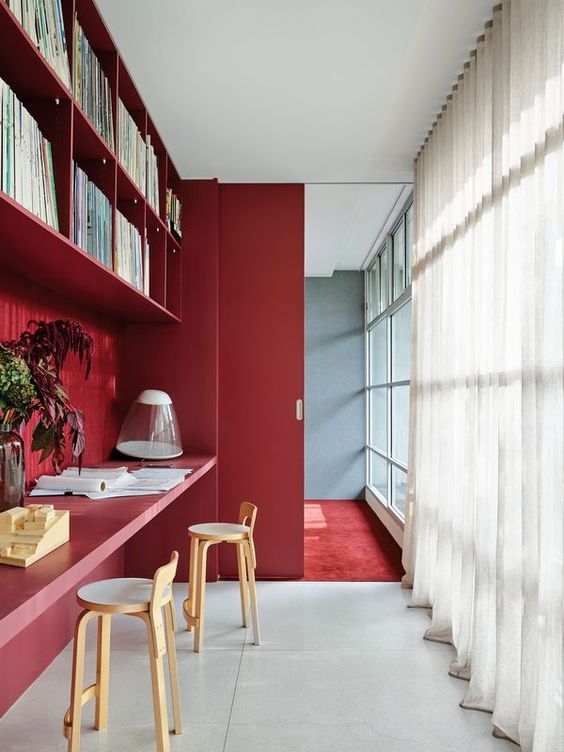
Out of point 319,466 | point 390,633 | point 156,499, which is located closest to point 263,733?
point 156,499

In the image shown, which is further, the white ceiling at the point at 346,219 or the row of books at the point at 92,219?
the white ceiling at the point at 346,219

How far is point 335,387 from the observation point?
7352 millimetres

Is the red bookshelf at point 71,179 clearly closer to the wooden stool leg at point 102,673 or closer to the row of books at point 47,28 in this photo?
the row of books at point 47,28

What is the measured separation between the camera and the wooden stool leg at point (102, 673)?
210cm

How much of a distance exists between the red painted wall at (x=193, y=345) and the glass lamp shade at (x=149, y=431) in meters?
0.37

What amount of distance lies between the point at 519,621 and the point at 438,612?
95cm

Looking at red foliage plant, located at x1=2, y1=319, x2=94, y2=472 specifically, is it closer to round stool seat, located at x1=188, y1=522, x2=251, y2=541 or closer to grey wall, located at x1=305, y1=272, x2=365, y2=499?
round stool seat, located at x1=188, y1=522, x2=251, y2=541

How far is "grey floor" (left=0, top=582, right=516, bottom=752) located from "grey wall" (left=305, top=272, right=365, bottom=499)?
12.9ft

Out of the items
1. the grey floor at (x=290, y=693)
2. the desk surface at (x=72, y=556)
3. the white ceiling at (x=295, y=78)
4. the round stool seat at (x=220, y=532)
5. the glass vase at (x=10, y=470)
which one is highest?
the white ceiling at (x=295, y=78)

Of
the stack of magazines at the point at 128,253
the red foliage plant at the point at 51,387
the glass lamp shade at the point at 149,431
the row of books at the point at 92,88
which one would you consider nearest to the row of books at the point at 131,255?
the stack of magazines at the point at 128,253

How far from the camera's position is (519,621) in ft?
6.81

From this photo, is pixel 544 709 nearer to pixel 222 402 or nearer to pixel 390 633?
pixel 390 633

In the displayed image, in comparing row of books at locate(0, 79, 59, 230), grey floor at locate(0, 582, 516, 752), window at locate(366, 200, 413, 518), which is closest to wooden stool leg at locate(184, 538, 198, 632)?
grey floor at locate(0, 582, 516, 752)

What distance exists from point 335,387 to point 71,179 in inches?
218
